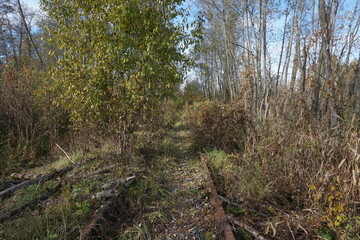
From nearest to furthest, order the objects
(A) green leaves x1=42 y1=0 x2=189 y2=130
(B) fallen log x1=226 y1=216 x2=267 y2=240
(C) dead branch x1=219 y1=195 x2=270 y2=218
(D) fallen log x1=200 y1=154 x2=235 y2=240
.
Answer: (B) fallen log x1=226 y1=216 x2=267 y2=240
(D) fallen log x1=200 y1=154 x2=235 y2=240
(C) dead branch x1=219 y1=195 x2=270 y2=218
(A) green leaves x1=42 y1=0 x2=189 y2=130

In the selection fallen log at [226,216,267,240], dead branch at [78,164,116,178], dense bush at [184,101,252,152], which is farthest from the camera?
dense bush at [184,101,252,152]

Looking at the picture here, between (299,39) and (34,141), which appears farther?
(299,39)

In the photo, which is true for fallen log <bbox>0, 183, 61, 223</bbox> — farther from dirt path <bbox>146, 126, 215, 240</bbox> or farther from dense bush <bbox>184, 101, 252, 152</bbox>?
dense bush <bbox>184, 101, 252, 152</bbox>

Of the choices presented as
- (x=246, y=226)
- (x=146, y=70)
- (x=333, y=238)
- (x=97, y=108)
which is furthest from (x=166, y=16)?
(x=333, y=238)

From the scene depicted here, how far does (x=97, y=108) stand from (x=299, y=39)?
7.92 m

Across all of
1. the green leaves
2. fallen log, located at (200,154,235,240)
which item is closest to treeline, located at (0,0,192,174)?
the green leaves

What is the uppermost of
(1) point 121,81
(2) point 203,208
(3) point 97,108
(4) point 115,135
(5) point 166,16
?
(5) point 166,16

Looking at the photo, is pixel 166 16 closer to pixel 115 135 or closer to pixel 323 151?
pixel 115 135

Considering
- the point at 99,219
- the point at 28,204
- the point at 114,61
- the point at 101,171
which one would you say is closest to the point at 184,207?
the point at 99,219

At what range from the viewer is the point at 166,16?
502 centimetres

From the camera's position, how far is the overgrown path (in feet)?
9.27

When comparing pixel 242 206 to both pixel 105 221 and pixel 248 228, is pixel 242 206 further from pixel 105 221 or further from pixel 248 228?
pixel 105 221

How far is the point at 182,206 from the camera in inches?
140

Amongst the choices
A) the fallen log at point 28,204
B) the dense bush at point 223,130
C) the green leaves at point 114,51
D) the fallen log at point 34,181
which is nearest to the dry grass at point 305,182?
the dense bush at point 223,130
